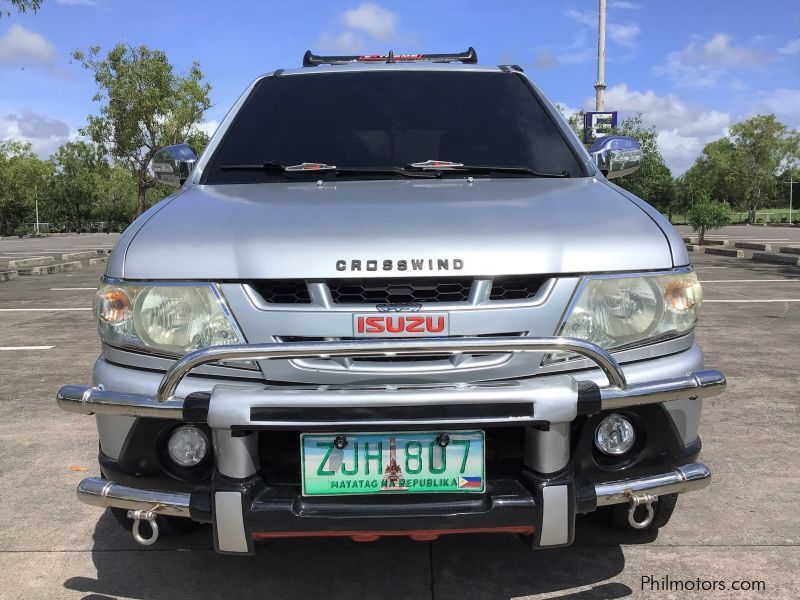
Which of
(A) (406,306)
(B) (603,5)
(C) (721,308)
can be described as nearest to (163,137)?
(B) (603,5)

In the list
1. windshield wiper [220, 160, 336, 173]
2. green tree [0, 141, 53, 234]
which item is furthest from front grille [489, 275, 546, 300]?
green tree [0, 141, 53, 234]

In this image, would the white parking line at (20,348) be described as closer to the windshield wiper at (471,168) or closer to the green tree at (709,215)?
the windshield wiper at (471,168)

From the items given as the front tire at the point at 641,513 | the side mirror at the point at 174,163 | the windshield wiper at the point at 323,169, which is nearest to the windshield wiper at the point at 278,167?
the windshield wiper at the point at 323,169

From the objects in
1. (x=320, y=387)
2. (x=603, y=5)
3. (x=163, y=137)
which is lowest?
(x=320, y=387)

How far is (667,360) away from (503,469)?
23.1 inches

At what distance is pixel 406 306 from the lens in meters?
2.00

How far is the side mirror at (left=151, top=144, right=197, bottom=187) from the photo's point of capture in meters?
3.40

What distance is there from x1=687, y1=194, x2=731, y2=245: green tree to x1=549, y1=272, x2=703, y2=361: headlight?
21485 mm

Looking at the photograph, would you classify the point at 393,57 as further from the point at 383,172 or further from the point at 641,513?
the point at 641,513

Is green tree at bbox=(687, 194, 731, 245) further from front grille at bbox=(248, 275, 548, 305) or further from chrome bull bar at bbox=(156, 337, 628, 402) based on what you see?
chrome bull bar at bbox=(156, 337, 628, 402)

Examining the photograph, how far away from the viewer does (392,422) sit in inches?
72.2

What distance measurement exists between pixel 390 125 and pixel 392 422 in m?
1.72

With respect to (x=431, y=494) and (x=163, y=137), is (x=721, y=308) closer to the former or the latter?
(x=431, y=494)

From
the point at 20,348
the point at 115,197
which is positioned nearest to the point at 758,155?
the point at 115,197
